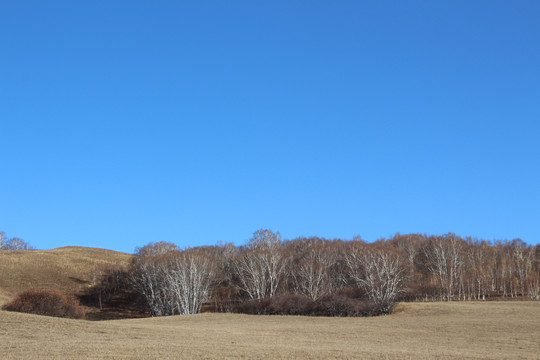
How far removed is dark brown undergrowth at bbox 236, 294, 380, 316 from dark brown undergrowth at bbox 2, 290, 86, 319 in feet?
93.6

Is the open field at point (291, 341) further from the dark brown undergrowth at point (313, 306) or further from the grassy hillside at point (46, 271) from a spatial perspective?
the grassy hillside at point (46, 271)

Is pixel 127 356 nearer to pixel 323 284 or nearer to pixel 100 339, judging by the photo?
pixel 100 339

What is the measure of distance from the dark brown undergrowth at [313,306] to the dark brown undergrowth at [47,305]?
28.5 metres

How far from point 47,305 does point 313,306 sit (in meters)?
38.5

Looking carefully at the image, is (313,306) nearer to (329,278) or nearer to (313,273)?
(313,273)

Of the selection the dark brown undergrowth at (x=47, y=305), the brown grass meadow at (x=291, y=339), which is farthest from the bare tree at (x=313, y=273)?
the dark brown undergrowth at (x=47, y=305)

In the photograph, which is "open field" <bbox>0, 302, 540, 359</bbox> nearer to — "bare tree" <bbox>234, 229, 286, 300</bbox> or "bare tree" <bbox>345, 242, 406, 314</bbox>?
"bare tree" <bbox>345, 242, 406, 314</bbox>

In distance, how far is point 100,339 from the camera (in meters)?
35.0

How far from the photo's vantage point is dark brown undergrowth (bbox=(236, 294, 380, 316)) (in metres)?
71.9

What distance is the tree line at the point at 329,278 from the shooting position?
262ft

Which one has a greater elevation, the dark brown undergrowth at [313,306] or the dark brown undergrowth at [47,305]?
the dark brown undergrowth at [47,305]

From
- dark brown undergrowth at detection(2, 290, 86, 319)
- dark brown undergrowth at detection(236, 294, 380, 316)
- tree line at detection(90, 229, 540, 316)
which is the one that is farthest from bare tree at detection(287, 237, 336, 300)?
dark brown undergrowth at detection(2, 290, 86, 319)

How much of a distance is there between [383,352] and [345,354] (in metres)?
3.05

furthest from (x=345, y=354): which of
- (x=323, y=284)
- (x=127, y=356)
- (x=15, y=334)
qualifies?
(x=323, y=284)
